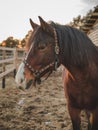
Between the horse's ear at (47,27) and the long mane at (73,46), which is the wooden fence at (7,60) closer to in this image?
the long mane at (73,46)

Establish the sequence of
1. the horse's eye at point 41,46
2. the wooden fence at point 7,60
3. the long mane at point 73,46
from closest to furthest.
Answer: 1. the horse's eye at point 41,46
2. the long mane at point 73,46
3. the wooden fence at point 7,60

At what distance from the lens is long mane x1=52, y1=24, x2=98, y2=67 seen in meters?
2.53

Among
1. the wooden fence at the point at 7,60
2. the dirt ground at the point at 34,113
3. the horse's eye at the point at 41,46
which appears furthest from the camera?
the wooden fence at the point at 7,60

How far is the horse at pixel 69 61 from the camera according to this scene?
7.89ft

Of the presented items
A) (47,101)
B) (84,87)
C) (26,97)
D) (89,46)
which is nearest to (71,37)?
(89,46)

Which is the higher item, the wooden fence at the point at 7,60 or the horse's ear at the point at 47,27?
the horse's ear at the point at 47,27

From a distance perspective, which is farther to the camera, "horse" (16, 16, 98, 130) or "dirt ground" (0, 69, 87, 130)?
"dirt ground" (0, 69, 87, 130)

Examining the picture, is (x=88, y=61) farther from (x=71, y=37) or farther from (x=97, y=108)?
(x=97, y=108)

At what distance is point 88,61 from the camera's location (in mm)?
2766

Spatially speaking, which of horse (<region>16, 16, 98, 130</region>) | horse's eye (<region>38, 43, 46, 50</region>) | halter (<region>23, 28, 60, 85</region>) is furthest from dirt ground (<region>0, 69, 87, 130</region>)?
horse's eye (<region>38, 43, 46, 50</region>)

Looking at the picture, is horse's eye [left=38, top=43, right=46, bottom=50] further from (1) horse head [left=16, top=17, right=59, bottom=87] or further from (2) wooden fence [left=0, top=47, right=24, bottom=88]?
(2) wooden fence [left=0, top=47, right=24, bottom=88]

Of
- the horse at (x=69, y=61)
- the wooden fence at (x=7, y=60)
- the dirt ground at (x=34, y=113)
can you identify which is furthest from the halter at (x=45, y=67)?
the wooden fence at (x=7, y=60)

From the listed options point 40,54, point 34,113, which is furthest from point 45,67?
point 34,113

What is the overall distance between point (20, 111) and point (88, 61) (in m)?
2.89
